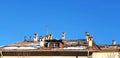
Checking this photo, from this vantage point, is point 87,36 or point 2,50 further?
point 87,36

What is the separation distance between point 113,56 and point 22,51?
37.7ft

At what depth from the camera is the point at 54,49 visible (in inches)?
Answer: 2269

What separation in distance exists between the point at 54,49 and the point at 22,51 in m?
4.11

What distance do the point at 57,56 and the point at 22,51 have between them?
4527 millimetres

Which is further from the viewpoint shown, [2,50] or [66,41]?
[66,41]

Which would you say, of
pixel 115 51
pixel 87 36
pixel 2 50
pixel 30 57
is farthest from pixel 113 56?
pixel 2 50

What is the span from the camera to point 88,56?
5650 cm

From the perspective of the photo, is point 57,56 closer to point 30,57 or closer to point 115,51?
point 30,57

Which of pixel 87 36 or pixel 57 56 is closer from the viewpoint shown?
pixel 57 56

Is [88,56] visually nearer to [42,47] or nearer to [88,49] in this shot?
[88,49]

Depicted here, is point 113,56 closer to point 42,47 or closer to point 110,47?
point 110,47

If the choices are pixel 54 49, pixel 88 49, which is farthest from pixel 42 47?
pixel 88 49

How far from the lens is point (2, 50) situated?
192ft

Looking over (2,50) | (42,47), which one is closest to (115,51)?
(42,47)
